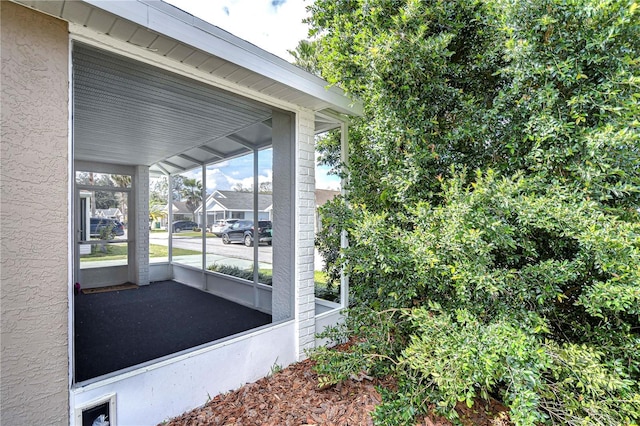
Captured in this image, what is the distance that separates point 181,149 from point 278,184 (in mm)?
3494

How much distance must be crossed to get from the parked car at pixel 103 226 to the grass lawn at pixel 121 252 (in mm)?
325

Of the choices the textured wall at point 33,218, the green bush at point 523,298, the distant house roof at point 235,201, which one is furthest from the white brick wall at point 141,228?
the green bush at point 523,298

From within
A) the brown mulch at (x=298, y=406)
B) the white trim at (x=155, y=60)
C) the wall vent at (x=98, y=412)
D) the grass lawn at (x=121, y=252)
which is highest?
the white trim at (x=155, y=60)

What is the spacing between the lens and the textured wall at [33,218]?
168 cm

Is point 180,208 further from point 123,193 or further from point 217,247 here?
point 217,247

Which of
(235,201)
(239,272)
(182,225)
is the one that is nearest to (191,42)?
(235,201)

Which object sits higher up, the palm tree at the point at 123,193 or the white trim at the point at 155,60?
the white trim at the point at 155,60

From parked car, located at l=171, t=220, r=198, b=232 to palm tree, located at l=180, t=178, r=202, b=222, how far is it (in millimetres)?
169

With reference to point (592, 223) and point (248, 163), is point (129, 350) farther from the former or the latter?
point (592, 223)

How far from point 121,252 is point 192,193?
2.36m

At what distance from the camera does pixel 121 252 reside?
7.25 meters

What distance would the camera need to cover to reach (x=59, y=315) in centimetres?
184

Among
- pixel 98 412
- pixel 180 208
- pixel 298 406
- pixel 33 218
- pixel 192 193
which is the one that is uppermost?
pixel 192 193

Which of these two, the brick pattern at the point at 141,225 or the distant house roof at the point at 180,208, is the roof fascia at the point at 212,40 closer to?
the distant house roof at the point at 180,208
